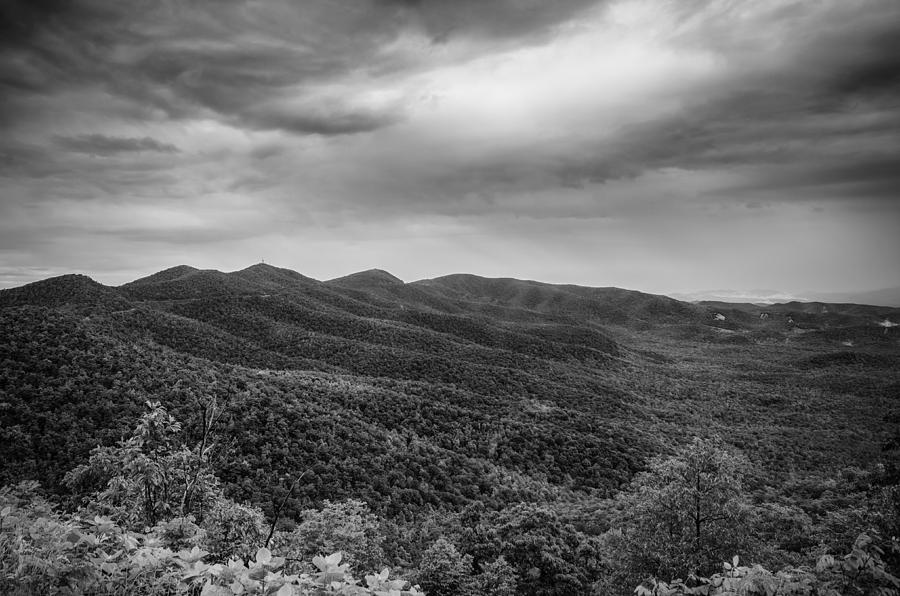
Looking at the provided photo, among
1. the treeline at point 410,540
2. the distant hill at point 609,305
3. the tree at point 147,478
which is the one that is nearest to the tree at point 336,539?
the treeline at point 410,540

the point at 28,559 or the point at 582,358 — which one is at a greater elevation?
the point at 28,559

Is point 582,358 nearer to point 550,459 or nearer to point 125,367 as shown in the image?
point 550,459

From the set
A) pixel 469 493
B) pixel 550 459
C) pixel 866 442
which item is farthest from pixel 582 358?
pixel 469 493

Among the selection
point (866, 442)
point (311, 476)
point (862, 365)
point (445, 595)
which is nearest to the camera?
point (445, 595)

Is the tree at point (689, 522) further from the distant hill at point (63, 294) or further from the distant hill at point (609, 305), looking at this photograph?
the distant hill at point (609, 305)

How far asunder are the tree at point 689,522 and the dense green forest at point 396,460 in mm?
77

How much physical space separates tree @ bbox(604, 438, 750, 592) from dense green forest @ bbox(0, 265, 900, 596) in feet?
0.25

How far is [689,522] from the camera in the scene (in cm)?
1341

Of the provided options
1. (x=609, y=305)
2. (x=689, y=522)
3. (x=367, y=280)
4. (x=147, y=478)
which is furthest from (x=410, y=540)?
(x=609, y=305)

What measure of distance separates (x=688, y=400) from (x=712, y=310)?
132 metres

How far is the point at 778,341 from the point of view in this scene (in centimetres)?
12938

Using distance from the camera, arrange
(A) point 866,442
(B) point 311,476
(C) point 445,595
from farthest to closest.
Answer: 1. (A) point 866,442
2. (B) point 311,476
3. (C) point 445,595

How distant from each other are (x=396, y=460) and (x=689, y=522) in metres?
21.8

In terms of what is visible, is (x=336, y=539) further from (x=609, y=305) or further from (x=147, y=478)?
(x=609, y=305)
